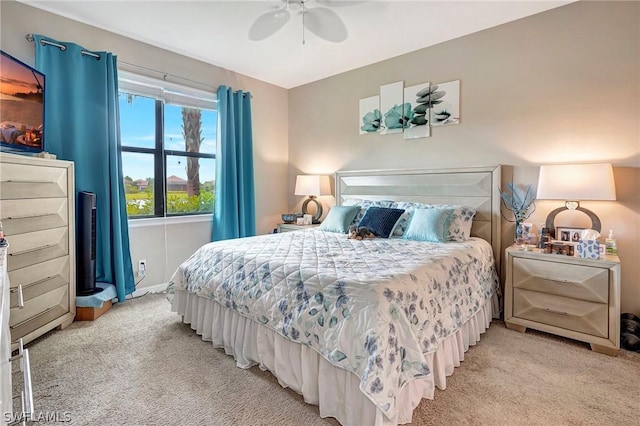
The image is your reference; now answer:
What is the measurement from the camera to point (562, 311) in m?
2.39

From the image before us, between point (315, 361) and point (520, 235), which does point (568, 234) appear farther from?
point (315, 361)

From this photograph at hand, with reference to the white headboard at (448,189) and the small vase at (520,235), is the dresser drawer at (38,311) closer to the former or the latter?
the white headboard at (448,189)

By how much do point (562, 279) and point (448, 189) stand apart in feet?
4.03

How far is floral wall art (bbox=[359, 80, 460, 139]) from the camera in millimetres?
3336

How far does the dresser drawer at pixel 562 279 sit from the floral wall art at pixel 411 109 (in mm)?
Answer: 1550

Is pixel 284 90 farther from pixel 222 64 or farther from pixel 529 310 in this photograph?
pixel 529 310

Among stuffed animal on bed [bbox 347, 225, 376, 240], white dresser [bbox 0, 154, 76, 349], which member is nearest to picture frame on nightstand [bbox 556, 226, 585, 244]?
stuffed animal on bed [bbox 347, 225, 376, 240]

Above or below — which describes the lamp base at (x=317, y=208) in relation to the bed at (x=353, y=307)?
above

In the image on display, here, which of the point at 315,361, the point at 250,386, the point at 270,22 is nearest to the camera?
the point at 315,361

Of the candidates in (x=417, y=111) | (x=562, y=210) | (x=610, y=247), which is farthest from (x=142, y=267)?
(x=610, y=247)

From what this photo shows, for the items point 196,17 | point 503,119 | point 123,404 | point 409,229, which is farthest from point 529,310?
point 196,17

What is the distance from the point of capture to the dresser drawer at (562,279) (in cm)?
225

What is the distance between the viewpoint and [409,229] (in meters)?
3.00

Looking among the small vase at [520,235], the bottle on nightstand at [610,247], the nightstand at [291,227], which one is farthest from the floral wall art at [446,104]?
the nightstand at [291,227]
